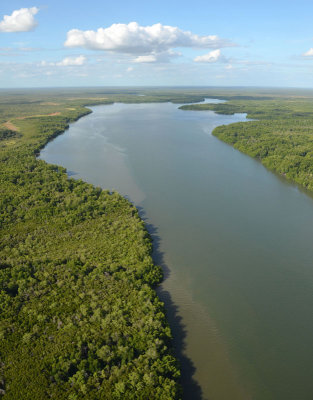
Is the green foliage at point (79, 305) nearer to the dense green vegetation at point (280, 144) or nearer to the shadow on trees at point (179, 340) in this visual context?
the shadow on trees at point (179, 340)

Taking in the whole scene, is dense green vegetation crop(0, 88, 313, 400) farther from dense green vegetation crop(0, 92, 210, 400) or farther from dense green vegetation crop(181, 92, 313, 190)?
dense green vegetation crop(181, 92, 313, 190)

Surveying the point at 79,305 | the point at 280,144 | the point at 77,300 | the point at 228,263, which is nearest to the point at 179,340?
the point at 79,305

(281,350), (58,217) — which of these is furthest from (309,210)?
(58,217)

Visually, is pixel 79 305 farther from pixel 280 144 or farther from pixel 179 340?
pixel 280 144

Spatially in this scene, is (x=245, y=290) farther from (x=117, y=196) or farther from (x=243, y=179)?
(x=243, y=179)

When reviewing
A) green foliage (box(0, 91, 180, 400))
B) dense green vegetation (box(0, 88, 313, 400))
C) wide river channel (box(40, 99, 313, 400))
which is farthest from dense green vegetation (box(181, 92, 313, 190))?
dense green vegetation (box(0, 88, 313, 400))

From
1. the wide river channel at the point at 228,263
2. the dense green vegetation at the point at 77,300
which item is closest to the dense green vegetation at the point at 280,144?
the wide river channel at the point at 228,263
